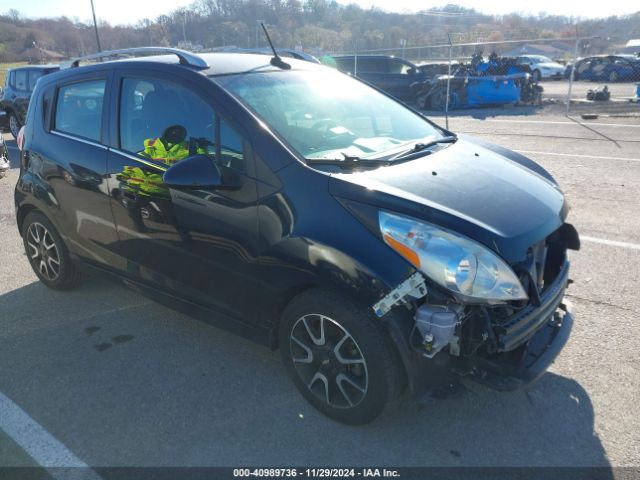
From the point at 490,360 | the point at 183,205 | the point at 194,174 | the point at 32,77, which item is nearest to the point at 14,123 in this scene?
the point at 32,77

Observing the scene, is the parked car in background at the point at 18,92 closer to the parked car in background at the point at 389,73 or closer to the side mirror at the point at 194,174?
the parked car in background at the point at 389,73

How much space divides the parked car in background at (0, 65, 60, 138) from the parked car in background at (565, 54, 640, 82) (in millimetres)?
24370

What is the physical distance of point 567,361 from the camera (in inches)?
128

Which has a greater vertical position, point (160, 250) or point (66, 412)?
point (160, 250)

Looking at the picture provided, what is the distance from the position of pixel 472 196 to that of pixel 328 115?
111 centimetres

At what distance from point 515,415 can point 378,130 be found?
1.90 meters

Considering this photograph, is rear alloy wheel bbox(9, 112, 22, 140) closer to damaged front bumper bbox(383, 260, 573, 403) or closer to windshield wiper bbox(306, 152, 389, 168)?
windshield wiper bbox(306, 152, 389, 168)

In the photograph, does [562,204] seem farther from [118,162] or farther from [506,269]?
[118,162]

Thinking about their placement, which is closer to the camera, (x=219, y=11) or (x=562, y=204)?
(x=562, y=204)

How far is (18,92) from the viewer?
13477mm

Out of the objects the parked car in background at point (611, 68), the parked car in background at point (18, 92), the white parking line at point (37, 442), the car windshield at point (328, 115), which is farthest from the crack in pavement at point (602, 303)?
the parked car in background at point (611, 68)

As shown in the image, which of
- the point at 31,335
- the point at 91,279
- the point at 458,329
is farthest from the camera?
the point at 91,279

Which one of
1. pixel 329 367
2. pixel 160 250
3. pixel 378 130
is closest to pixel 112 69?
pixel 160 250

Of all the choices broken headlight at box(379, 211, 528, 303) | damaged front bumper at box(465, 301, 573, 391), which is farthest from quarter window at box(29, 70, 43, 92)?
damaged front bumper at box(465, 301, 573, 391)
